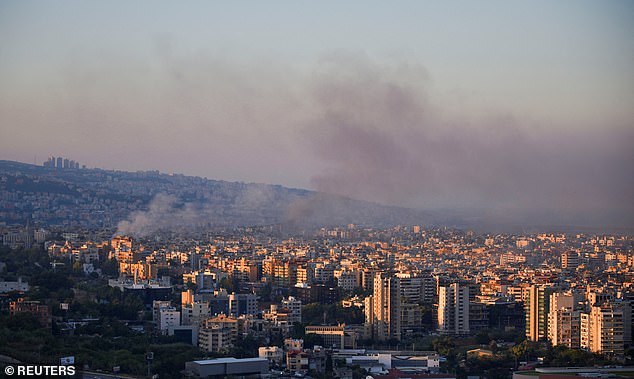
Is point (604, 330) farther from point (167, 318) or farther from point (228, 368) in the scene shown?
point (167, 318)

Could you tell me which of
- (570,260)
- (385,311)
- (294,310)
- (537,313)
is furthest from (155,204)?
(537,313)

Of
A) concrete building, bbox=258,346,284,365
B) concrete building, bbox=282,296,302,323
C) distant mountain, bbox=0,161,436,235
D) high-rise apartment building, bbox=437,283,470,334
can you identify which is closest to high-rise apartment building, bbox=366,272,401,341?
high-rise apartment building, bbox=437,283,470,334

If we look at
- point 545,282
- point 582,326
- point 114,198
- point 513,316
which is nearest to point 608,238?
point 545,282

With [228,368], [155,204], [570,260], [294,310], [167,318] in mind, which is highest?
[155,204]

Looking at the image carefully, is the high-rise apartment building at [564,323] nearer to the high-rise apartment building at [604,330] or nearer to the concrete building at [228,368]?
the high-rise apartment building at [604,330]

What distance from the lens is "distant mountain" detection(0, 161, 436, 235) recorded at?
33312 mm

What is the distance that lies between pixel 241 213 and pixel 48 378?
2591 centimetres

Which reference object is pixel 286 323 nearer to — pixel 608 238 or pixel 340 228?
pixel 608 238

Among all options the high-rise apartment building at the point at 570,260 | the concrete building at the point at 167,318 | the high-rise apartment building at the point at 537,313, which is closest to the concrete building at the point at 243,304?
the concrete building at the point at 167,318

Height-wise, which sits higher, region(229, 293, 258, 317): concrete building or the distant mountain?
the distant mountain

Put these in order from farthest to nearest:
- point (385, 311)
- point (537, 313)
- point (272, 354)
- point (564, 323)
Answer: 1. point (385, 311)
2. point (537, 313)
3. point (564, 323)
4. point (272, 354)

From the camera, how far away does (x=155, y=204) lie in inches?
1515

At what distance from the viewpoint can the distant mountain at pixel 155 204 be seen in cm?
3331

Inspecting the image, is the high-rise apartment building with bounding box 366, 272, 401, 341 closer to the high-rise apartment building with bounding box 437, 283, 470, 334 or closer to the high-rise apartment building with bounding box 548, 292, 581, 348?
the high-rise apartment building with bounding box 437, 283, 470, 334
